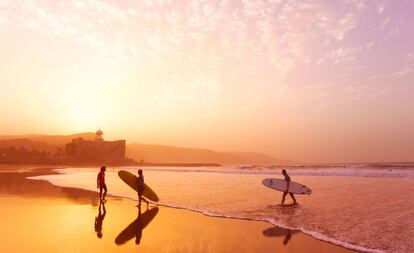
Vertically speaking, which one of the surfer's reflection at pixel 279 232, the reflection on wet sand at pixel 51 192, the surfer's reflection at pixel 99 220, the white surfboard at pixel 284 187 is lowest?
the surfer's reflection at pixel 279 232

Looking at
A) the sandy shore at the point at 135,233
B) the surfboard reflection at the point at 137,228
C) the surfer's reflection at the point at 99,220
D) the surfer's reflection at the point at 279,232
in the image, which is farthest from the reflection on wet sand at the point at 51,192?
the surfer's reflection at the point at 279,232

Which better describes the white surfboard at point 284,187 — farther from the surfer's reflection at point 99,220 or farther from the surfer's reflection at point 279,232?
the surfer's reflection at point 99,220

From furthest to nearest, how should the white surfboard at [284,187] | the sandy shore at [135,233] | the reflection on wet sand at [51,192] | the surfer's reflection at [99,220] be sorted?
1. the reflection on wet sand at [51,192]
2. the white surfboard at [284,187]
3. the surfer's reflection at [99,220]
4. the sandy shore at [135,233]

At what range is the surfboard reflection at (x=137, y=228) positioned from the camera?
11227mm

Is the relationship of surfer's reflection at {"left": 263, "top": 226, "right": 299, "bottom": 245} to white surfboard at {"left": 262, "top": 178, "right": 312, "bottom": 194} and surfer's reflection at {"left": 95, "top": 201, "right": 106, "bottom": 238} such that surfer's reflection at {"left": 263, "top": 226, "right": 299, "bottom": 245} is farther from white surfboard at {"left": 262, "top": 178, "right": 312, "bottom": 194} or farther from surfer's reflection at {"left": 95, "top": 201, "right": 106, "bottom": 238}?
white surfboard at {"left": 262, "top": 178, "right": 312, "bottom": 194}

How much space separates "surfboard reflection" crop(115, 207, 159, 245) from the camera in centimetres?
1123

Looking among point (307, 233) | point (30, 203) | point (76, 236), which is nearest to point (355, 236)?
point (307, 233)

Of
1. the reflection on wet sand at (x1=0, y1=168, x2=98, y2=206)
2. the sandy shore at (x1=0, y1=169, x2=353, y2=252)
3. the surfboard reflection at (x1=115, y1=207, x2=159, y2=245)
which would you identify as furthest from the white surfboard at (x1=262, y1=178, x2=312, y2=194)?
the reflection on wet sand at (x1=0, y1=168, x2=98, y2=206)

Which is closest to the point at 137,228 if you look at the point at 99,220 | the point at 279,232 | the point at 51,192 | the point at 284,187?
the point at 99,220

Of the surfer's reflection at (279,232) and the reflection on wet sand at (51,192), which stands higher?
Answer: the reflection on wet sand at (51,192)

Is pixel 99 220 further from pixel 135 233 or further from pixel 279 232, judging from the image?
pixel 279 232

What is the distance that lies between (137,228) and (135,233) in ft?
2.95

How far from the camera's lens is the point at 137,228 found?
13.0 metres

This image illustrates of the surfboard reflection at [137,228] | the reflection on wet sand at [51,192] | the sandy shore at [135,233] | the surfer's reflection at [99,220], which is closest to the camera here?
the sandy shore at [135,233]
